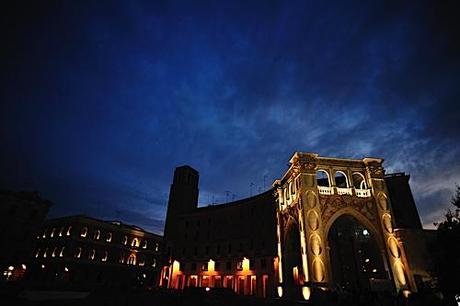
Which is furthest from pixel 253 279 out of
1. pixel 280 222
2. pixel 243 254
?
pixel 280 222

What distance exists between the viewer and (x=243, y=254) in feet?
130

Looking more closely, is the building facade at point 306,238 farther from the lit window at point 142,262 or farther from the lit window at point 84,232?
the lit window at point 84,232

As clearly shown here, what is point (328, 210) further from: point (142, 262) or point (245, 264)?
point (142, 262)

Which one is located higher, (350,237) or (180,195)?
(180,195)

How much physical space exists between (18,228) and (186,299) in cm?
3456

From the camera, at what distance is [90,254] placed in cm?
4084

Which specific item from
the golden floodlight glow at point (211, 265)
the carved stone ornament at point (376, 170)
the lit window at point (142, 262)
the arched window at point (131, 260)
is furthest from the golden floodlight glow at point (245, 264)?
the carved stone ornament at point (376, 170)

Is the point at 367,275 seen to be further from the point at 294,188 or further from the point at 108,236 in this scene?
the point at 108,236

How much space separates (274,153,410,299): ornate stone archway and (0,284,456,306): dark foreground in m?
2.07

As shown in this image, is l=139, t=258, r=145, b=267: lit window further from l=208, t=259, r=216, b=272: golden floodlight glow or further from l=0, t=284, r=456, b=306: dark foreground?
l=0, t=284, r=456, b=306: dark foreground

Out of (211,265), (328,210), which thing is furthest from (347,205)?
(211,265)

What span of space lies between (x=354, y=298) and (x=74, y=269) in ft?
127

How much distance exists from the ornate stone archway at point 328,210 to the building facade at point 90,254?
84.9 ft

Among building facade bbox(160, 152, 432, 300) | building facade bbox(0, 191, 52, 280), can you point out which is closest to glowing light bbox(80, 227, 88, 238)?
building facade bbox(0, 191, 52, 280)
